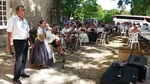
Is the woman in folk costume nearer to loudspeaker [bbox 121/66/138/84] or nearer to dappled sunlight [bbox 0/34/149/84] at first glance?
dappled sunlight [bbox 0/34/149/84]

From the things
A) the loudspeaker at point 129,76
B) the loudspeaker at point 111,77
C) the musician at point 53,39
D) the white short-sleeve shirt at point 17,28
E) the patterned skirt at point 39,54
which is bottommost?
the loudspeaker at point 111,77

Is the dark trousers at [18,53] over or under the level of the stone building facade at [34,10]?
under

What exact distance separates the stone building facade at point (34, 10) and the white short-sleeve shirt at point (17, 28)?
5212mm

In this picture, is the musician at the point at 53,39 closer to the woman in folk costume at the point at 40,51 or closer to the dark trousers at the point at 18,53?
the woman in folk costume at the point at 40,51

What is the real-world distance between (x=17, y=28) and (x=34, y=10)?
23.6 feet

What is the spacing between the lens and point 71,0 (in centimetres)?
1642

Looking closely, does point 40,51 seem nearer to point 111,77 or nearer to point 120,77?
point 111,77

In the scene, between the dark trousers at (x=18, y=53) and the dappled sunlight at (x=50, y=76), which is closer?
the dark trousers at (x=18, y=53)

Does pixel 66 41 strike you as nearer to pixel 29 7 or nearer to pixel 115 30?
pixel 29 7

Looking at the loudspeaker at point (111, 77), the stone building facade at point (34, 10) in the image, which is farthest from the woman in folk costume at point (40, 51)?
the stone building facade at point (34, 10)

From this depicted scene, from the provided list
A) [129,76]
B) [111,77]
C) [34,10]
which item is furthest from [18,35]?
[34,10]

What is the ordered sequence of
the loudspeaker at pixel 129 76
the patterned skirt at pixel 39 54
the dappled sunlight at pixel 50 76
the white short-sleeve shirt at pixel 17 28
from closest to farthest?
the loudspeaker at pixel 129 76 → the white short-sleeve shirt at pixel 17 28 → the dappled sunlight at pixel 50 76 → the patterned skirt at pixel 39 54

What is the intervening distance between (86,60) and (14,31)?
3082 mm

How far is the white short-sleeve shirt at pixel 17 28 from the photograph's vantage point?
380 centimetres
